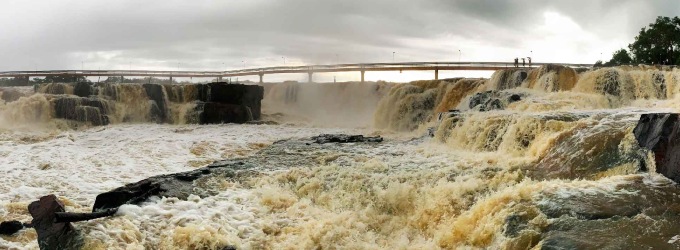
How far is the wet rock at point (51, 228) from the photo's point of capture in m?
6.32

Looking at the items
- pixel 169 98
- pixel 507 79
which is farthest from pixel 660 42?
pixel 169 98

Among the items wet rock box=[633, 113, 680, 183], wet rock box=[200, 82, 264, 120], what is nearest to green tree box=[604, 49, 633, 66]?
wet rock box=[200, 82, 264, 120]

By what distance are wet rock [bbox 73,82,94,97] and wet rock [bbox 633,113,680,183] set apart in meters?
28.6

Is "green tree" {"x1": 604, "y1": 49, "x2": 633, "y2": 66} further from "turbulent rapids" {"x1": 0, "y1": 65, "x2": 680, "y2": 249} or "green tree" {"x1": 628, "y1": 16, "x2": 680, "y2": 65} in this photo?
"turbulent rapids" {"x1": 0, "y1": 65, "x2": 680, "y2": 249}

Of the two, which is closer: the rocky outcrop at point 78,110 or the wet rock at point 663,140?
the wet rock at point 663,140

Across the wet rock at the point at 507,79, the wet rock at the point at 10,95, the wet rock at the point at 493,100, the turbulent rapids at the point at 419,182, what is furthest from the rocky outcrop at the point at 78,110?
the wet rock at the point at 507,79

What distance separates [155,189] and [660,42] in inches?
1800

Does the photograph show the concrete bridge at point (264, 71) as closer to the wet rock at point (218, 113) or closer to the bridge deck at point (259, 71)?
the bridge deck at point (259, 71)

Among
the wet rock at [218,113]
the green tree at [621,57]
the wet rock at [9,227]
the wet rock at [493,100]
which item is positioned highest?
the green tree at [621,57]

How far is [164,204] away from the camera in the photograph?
816 cm

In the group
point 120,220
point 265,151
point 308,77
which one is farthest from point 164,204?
point 308,77

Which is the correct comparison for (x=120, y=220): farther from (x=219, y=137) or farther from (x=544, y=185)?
(x=219, y=137)

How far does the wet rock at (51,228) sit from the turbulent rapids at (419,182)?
0.14 m

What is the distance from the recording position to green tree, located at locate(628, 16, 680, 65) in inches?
1612
